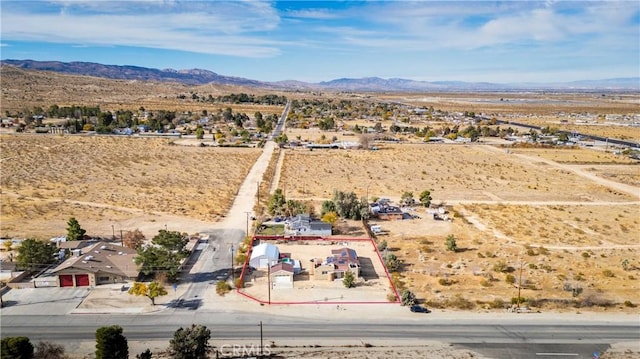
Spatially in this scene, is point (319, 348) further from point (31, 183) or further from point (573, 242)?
point (31, 183)

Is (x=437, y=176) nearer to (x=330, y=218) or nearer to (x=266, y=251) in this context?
(x=330, y=218)

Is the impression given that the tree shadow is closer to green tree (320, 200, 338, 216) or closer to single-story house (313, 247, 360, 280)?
single-story house (313, 247, 360, 280)

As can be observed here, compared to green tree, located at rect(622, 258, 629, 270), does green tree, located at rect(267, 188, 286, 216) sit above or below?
above

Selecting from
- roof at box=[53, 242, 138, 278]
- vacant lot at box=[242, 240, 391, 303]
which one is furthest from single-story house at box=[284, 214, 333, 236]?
roof at box=[53, 242, 138, 278]

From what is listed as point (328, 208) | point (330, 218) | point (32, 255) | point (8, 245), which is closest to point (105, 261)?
point (32, 255)

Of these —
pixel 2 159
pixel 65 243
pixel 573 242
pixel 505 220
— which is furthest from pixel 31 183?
pixel 573 242

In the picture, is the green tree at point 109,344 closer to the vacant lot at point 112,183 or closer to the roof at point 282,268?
the roof at point 282,268
